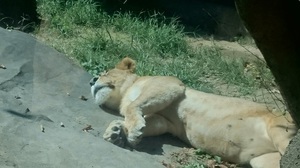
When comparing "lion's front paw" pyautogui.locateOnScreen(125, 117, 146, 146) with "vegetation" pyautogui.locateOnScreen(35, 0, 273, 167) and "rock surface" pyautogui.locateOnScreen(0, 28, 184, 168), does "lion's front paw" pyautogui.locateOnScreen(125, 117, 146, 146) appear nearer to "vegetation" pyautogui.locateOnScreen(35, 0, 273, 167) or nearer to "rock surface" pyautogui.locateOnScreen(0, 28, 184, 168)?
"rock surface" pyautogui.locateOnScreen(0, 28, 184, 168)

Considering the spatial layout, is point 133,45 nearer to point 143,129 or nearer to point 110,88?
point 110,88

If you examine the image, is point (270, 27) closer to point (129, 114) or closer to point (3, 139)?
point (3, 139)

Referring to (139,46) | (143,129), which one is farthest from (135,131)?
(139,46)

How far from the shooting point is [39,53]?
24.4ft

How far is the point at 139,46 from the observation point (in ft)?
30.0

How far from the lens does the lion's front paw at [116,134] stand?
5.80 m

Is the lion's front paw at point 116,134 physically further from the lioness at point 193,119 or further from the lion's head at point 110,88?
the lion's head at point 110,88

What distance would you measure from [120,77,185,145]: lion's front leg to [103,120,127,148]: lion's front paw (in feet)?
0.14

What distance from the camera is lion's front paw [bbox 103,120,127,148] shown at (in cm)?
580

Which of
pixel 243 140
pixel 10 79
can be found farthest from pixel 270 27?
pixel 10 79

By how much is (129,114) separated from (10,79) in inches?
50.8

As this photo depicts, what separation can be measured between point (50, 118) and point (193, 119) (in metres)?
1.23

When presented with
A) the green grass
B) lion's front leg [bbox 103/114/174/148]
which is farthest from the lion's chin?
the green grass

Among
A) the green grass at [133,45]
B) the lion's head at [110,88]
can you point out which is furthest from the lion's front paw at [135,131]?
the green grass at [133,45]
